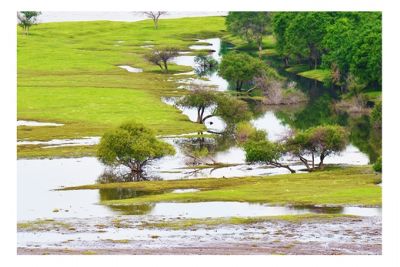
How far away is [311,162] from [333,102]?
37139 mm

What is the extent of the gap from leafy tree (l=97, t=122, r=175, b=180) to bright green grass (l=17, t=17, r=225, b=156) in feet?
27.9

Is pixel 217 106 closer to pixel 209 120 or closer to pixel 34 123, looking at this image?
pixel 209 120

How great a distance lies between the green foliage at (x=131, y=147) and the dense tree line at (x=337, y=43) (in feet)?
145

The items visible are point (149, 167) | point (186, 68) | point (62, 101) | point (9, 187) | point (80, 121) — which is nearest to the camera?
point (9, 187)

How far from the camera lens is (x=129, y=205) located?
78438 millimetres

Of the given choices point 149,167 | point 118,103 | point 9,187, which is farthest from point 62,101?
point 9,187

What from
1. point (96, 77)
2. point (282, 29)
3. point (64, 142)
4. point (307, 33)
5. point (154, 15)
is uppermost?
point (154, 15)

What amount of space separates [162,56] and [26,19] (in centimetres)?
3974

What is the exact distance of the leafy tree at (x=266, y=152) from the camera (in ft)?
303

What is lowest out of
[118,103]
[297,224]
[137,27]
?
[297,224]

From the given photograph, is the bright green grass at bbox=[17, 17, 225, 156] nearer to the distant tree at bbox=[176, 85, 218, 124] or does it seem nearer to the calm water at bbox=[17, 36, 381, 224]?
the distant tree at bbox=[176, 85, 218, 124]

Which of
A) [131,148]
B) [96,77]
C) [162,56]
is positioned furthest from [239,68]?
[131,148]

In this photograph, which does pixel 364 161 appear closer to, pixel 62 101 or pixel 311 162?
pixel 311 162

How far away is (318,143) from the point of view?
299ft
